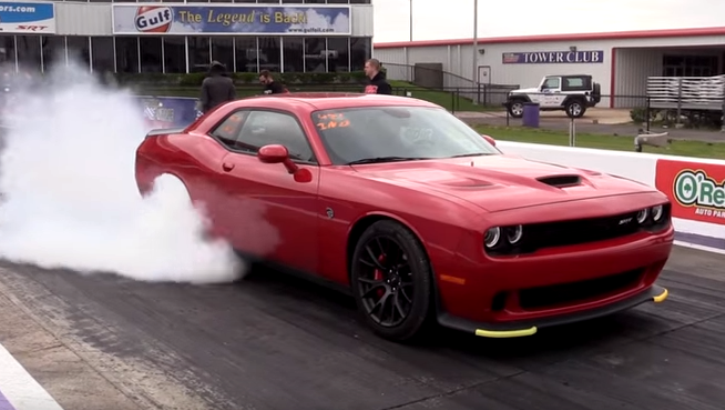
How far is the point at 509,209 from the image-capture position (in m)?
4.56

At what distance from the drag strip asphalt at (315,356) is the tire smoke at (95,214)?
0.49 metres

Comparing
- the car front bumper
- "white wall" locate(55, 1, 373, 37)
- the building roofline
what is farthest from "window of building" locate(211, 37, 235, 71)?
the car front bumper

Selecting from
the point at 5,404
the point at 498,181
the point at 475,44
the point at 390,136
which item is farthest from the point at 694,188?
the point at 475,44

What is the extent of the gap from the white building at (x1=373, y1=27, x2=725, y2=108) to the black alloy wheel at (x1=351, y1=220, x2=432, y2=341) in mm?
33335

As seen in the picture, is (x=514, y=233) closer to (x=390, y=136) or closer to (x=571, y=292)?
(x=571, y=292)

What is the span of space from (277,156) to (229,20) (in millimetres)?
40589

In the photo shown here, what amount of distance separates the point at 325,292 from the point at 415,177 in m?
1.39

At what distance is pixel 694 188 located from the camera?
8.62 m

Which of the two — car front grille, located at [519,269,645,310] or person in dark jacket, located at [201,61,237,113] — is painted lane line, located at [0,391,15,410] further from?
person in dark jacket, located at [201,61,237,113]

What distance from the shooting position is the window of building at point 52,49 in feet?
138

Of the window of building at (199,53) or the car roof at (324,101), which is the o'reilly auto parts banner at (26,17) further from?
the car roof at (324,101)

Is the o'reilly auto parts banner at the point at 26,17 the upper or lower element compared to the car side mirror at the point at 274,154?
upper

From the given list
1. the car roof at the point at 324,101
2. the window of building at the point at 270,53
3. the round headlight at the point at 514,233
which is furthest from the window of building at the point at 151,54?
the round headlight at the point at 514,233

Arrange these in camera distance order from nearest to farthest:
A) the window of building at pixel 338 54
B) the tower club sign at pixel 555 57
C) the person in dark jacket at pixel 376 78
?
the person in dark jacket at pixel 376 78
the tower club sign at pixel 555 57
the window of building at pixel 338 54
